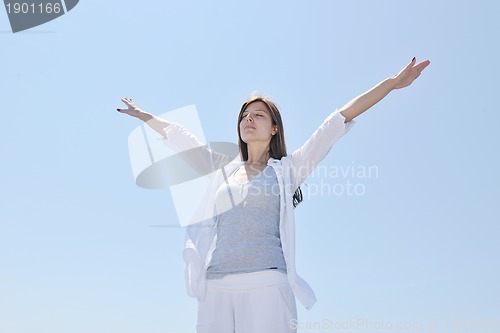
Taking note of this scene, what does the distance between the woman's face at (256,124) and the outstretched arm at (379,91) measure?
887 mm

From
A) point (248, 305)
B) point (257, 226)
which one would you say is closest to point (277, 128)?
point (257, 226)

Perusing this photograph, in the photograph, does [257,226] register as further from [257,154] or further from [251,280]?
[257,154]

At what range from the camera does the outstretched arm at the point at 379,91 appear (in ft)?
17.5

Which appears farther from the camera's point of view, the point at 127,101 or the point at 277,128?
the point at 127,101

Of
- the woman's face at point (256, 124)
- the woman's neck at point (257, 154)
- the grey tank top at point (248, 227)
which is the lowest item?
the grey tank top at point (248, 227)

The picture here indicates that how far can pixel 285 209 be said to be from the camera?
17.2ft

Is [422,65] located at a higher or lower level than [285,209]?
higher

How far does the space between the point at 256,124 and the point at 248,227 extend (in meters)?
1.31

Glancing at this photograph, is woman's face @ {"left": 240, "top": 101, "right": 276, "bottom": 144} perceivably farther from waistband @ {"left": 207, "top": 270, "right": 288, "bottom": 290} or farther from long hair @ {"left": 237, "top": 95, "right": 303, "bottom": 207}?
waistband @ {"left": 207, "top": 270, "right": 288, "bottom": 290}

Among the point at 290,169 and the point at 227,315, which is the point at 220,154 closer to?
the point at 290,169

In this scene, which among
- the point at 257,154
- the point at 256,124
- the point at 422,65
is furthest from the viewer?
the point at 257,154

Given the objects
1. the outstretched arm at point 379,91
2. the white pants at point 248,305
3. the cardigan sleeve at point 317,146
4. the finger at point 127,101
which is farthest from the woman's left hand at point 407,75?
the finger at point 127,101

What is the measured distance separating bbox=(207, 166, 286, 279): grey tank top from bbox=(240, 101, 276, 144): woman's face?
503 millimetres

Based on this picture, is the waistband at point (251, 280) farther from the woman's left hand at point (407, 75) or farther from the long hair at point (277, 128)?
the woman's left hand at point (407, 75)
